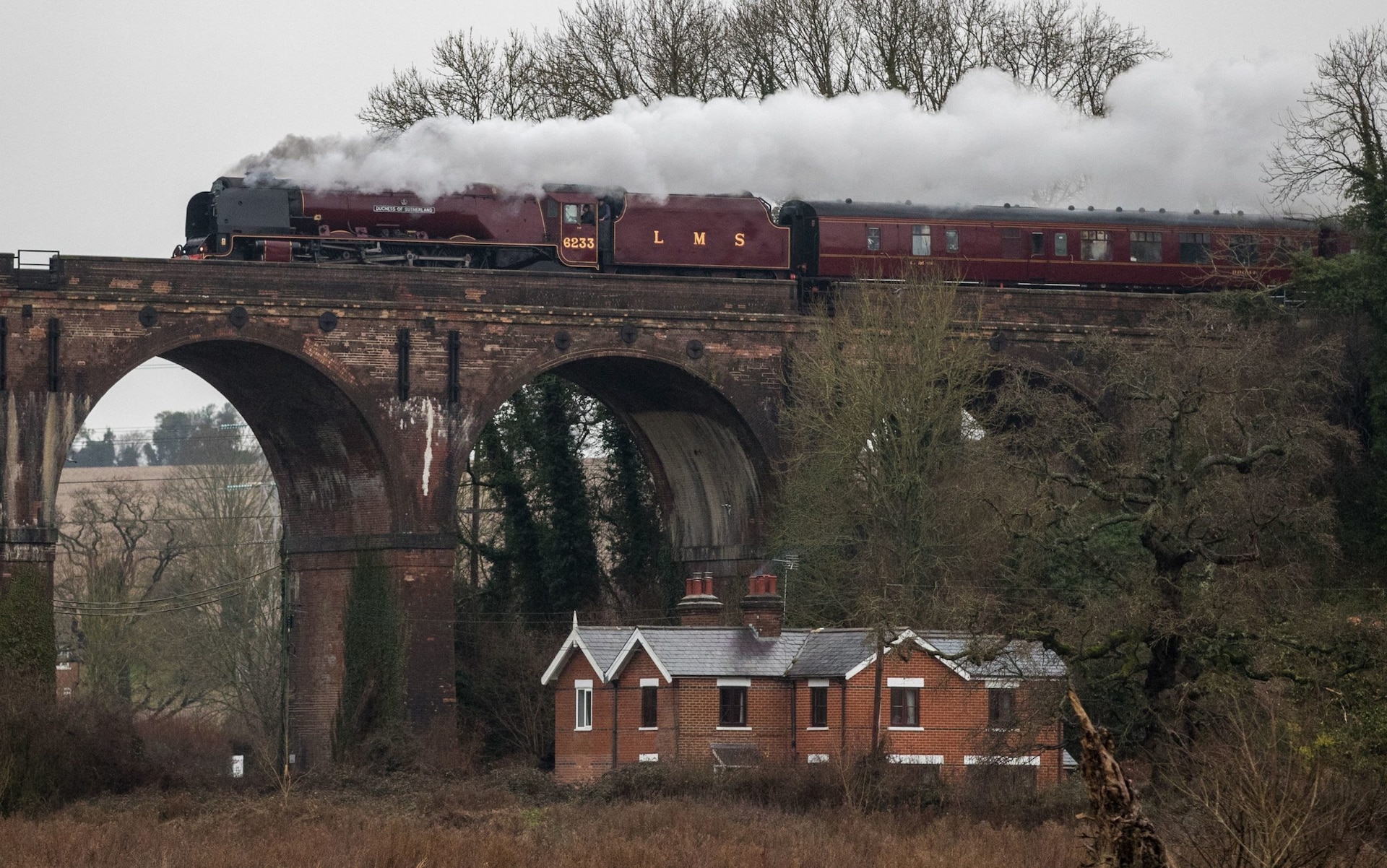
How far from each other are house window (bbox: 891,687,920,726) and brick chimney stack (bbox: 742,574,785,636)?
2.62 meters

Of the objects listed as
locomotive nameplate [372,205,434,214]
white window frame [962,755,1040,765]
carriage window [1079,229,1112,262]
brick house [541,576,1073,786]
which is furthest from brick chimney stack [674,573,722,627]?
carriage window [1079,229,1112,262]

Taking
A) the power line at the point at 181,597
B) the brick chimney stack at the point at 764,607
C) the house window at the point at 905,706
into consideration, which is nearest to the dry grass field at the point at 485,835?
the house window at the point at 905,706

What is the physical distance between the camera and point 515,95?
58438 millimetres

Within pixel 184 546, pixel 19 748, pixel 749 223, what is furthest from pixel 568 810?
pixel 184 546

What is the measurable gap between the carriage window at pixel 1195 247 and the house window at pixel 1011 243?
379 centimetres

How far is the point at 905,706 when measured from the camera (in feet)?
127

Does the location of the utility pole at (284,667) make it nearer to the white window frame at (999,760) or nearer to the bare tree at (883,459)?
the bare tree at (883,459)

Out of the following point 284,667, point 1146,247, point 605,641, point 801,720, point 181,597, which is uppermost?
point 1146,247

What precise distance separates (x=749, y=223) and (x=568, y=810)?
703 inches

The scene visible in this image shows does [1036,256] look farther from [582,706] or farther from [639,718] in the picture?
[639,718]

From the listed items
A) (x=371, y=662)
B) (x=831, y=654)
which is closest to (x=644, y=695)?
(x=831, y=654)

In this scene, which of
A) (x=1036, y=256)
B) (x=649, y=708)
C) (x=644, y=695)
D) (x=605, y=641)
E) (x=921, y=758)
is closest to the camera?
(x=921, y=758)

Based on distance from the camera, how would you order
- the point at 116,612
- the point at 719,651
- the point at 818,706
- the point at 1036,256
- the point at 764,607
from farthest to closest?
the point at 116,612
the point at 1036,256
the point at 764,607
the point at 719,651
the point at 818,706

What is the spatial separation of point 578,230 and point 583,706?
10914 millimetres
